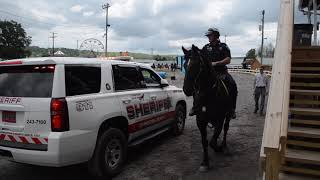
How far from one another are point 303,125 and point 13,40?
3882 inches

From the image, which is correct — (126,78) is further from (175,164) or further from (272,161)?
(272,161)

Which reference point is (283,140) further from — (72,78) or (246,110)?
(246,110)

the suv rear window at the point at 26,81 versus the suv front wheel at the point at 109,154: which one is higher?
the suv rear window at the point at 26,81

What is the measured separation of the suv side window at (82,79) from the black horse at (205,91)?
1.44m

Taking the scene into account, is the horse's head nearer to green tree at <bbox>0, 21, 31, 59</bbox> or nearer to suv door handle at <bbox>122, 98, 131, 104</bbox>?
suv door handle at <bbox>122, 98, 131, 104</bbox>

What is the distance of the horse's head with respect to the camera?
20.8 feet

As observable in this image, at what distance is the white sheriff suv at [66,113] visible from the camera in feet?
17.6

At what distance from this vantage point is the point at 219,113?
7.08 metres

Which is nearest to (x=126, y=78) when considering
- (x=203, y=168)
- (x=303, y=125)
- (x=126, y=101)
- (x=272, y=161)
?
(x=126, y=101)

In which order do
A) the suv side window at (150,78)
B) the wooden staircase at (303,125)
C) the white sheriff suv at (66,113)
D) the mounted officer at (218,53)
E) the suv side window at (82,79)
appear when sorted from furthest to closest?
the suv side window at (150,78)
the mounted officer at (218,53)
the suv side window at (82,79)
the white sheriff suv at (66,113)
the wooden staircase at (303,125)

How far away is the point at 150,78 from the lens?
8.39m

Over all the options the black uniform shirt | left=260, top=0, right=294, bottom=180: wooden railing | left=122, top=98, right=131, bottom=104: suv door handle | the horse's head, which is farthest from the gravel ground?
left=260, top=0, right=294, bottom=180: wooden railing

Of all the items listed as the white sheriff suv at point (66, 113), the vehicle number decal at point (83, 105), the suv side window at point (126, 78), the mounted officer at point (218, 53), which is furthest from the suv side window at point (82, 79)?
the mounted officer at point (218, 53)

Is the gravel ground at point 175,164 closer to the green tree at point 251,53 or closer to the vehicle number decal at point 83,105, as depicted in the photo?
the vehicle number decal at point 83,105
